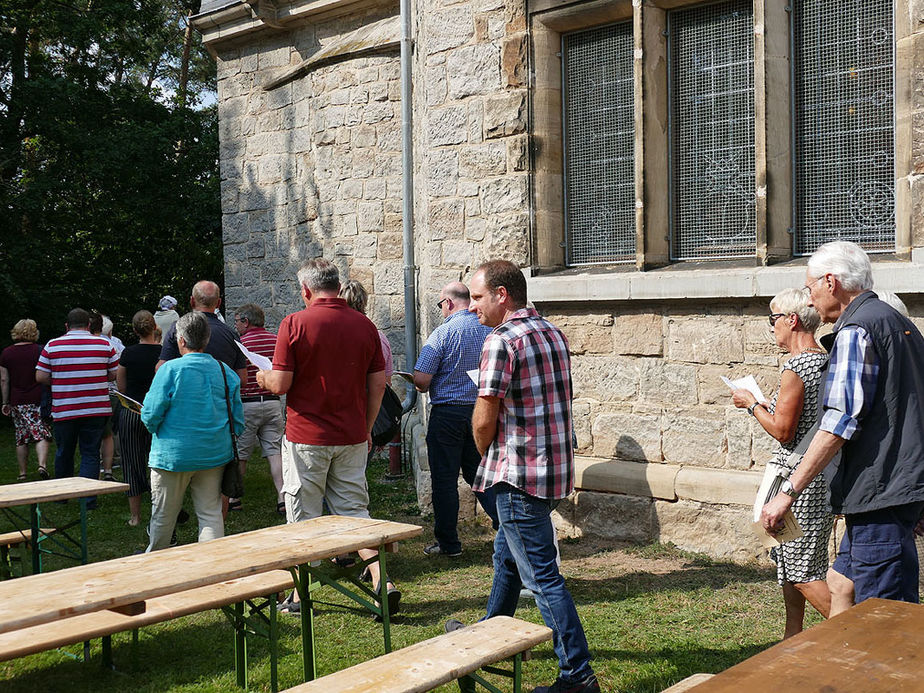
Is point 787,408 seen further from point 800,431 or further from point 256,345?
point 256,345

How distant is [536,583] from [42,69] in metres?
17.7

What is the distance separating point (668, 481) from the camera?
6.54m

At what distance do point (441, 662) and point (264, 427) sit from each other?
5482 mm

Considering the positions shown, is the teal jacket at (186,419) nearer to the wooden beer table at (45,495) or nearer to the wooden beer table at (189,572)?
the wooden beer table at (45,495)

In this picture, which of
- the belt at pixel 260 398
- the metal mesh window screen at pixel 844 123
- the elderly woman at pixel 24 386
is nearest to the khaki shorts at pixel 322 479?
the belt at pixel 260 398

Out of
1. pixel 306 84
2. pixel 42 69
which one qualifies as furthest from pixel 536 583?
pixel 42 69

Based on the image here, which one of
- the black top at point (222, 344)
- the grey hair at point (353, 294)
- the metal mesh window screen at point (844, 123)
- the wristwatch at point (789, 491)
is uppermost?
the metal mesh window screen at point (844, 123)

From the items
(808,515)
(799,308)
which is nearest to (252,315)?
(799,308)

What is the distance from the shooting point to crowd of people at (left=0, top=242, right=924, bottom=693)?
334 cm

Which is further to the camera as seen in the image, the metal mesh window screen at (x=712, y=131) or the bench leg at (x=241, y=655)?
the metal mesh window screen at (x=712, y=131)

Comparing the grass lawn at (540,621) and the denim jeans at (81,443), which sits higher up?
the denim jeans at (81,443)

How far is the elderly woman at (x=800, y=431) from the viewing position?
411cm

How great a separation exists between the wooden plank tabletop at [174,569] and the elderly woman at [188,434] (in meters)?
1.25

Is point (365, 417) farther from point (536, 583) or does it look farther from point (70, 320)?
point (70, 320)
